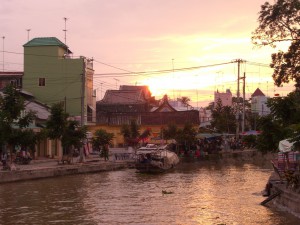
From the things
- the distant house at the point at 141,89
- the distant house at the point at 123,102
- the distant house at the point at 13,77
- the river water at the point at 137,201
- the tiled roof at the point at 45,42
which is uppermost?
the tiled roof at the point at 45,42

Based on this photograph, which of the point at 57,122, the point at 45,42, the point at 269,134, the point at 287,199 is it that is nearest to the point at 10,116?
the point at 57,122

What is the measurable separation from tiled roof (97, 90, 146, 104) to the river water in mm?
41356

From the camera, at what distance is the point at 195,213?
1961 cm

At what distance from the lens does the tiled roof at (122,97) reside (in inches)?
2980

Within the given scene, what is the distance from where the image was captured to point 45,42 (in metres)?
56.8

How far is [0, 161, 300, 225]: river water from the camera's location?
60.6 ft

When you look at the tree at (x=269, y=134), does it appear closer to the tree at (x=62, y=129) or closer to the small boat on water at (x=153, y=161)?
the small boat on water at (x=153, y=161)

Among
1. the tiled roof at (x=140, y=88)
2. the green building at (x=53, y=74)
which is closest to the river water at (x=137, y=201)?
the green building at (x=53, y=74)

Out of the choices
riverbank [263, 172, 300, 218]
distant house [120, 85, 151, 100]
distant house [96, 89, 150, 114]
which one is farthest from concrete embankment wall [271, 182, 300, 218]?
distant house [120, 85, 151, 100]

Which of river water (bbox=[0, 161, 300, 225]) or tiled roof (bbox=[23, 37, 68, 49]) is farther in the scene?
tiled roof (bbox=[23, 37, 68, 49])

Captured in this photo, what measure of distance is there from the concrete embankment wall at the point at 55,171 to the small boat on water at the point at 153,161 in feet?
8.10

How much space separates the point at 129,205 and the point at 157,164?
18.2 meters

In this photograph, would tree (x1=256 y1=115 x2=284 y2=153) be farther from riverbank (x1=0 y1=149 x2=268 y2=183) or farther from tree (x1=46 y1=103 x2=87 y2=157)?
tree (x1=46 y1=103 x2=87 y2=157)

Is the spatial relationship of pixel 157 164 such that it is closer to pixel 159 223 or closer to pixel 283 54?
pixel 283 54
